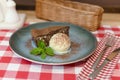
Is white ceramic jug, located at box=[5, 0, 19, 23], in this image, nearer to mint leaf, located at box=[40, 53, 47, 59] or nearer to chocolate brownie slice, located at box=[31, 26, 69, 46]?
chocolate brownie slice, located at box=[31, 26, 69, 46]

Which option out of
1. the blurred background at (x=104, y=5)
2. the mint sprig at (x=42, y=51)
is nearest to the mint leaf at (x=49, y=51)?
the mint sprig at (x=42, y=51)

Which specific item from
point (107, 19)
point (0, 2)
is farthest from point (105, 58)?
point (0, 2)

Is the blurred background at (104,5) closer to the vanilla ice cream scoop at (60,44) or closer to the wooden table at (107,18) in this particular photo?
the wooden table at (107,18)

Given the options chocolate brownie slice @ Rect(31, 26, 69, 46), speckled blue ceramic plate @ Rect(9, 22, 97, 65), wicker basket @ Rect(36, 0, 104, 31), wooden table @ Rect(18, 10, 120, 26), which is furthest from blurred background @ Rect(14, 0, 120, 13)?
chocolate brownie slice @ Rect(31, 26, 69, 46)

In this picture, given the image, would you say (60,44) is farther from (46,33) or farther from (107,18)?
(107,18)

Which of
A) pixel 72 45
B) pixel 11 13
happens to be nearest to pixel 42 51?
pixel 72 45

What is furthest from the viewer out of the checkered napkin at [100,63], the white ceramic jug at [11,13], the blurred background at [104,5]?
the blurred background at [104,5]

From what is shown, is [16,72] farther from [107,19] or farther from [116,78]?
[107,19]
